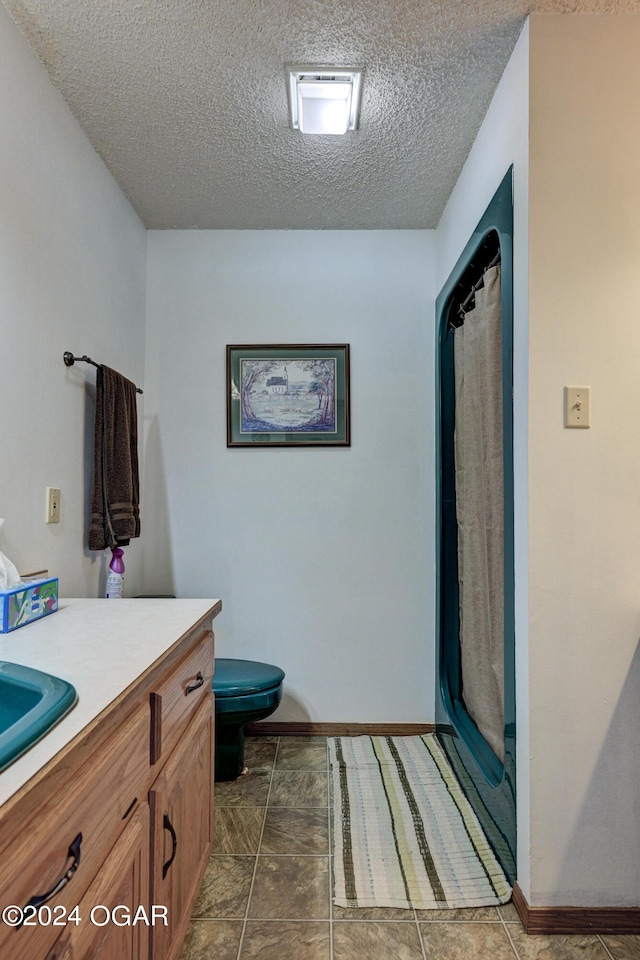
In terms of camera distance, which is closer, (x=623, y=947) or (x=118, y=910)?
(x=118, y=910)

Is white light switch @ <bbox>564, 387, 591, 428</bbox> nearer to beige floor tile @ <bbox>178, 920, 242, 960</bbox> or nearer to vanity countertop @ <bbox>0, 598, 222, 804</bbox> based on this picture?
vanity countertop @ <bbox>0, 598, 222, 804</bbox>

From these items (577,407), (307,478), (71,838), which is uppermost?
(577,407)

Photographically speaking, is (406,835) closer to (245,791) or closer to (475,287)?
(245,791)

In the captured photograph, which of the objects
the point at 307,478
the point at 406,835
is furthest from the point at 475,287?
the point at 406,835

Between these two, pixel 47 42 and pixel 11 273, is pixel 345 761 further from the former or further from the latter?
pixel 47 42

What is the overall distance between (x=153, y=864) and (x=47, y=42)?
6.73ft

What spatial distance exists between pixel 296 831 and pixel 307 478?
54.9 inches

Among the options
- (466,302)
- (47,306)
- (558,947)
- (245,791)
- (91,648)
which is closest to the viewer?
(91,648)

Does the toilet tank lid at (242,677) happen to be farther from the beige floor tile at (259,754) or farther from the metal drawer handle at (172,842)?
the metal drawer handle at (172,842)

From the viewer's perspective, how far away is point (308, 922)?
4.77 feet

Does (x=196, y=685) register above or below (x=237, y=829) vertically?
above

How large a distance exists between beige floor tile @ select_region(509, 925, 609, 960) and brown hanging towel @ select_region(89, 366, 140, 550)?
Result: 5.38 feet

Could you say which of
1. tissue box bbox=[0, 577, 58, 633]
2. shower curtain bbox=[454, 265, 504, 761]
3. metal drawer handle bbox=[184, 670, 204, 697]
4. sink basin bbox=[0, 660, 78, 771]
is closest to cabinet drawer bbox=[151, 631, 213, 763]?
metal drawer handle bbox=[184, 670, 204, 697]

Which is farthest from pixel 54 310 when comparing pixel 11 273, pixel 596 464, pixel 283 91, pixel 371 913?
pixel 371 913
